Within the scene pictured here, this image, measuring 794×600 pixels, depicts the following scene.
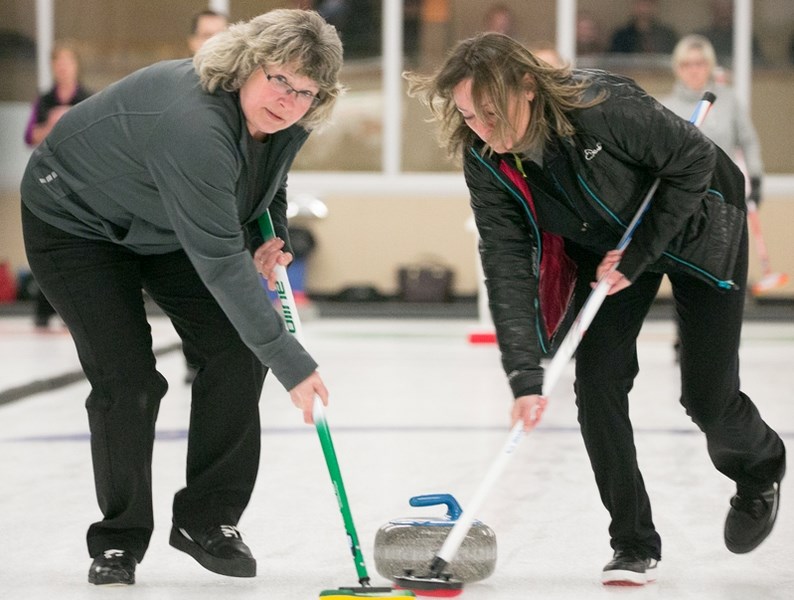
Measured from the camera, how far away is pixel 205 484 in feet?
9.61

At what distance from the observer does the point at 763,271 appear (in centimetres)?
967

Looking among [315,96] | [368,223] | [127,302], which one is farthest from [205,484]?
[368,223]

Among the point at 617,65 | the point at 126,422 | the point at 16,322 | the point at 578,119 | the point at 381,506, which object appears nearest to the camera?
the point at 578,119

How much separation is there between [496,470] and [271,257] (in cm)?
68

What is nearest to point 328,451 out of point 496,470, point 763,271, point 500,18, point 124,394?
point 496,470

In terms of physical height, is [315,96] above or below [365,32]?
above

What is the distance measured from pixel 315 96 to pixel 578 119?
50 centimetres

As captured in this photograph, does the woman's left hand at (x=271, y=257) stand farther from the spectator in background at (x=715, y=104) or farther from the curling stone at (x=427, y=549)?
the spectator in background at (x=715, y=104)

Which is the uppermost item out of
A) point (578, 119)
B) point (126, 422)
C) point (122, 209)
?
point (578, 119)

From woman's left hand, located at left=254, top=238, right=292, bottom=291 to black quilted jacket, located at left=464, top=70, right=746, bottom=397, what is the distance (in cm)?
43

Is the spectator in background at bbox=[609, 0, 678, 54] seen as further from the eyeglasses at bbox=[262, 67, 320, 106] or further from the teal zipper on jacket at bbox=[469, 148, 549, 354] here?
the eyeglasses at bbox=[262, 67, 320, 106]

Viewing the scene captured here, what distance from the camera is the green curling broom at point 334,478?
8.47 feet

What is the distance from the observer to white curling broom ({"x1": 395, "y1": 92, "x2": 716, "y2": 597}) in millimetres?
2666

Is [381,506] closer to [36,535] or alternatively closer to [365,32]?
[36,535]
